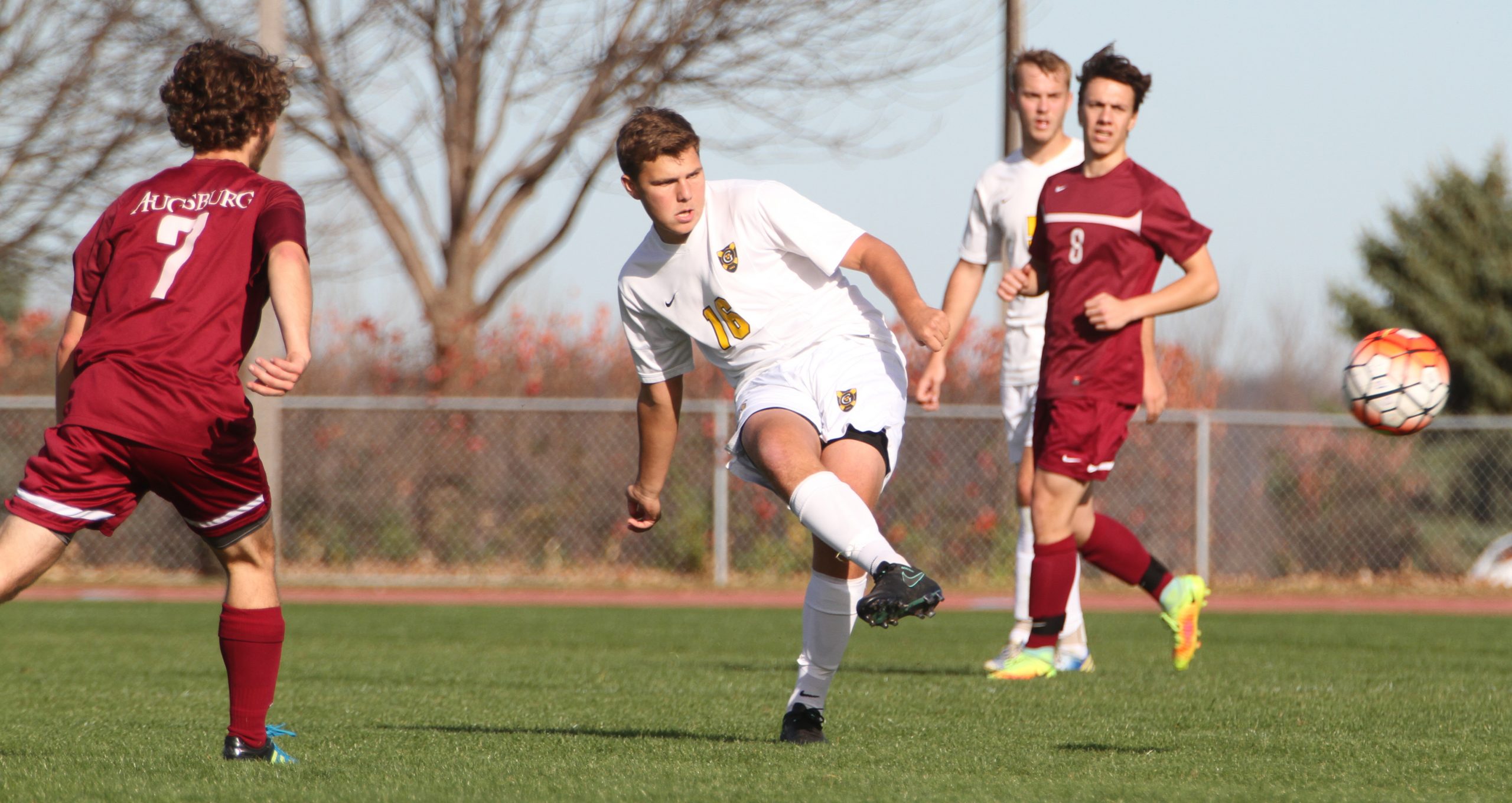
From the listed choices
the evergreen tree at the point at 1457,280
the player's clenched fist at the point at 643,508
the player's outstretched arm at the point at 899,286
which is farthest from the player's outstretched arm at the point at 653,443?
the evergreen tree at the point at 1457,280

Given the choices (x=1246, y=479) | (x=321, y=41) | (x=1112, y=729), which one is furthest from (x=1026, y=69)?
(x=321, y=41)

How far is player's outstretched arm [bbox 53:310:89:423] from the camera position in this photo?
146 inches

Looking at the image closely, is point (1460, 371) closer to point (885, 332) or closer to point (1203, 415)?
point (1203, 415)

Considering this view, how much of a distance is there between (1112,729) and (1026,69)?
3245 mm

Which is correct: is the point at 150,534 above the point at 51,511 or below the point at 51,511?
below

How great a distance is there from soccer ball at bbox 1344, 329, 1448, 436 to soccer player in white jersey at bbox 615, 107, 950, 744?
2134 millimetres

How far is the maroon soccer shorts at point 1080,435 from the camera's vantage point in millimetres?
5738

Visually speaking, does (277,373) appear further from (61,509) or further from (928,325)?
(928,325)

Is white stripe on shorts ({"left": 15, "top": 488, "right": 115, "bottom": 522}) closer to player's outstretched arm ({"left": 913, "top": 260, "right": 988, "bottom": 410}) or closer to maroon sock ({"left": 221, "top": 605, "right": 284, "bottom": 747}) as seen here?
maroon sock ({"left": 221, "top": 605, "right": 284, "bottom": 747})

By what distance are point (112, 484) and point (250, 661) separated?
1.94 feet

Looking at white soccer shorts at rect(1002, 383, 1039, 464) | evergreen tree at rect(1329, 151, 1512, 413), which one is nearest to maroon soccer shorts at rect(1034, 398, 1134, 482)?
white soccer shorts at rect(1002, 383, 1039, 464)

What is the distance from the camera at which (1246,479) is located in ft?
50.1

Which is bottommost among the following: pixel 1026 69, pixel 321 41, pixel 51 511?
pixel 51 511

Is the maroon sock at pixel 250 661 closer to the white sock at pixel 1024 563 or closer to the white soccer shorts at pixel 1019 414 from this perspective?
the white soccer shorts at pixel 1019 414
